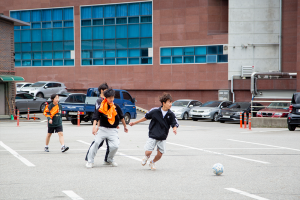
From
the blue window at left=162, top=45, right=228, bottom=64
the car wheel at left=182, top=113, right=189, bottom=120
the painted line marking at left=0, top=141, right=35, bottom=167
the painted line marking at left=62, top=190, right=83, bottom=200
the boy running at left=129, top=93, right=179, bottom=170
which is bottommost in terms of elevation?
the car wheel at left=182, top=113, right=189, bottom=120

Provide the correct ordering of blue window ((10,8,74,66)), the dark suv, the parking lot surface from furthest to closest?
blue window ((10,8,74,66)) → the dark suv → the parking lot surface

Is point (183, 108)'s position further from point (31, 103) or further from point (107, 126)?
point (107, 126)

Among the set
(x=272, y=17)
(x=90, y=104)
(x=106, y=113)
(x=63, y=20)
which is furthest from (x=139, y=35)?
(x=106, y=113)

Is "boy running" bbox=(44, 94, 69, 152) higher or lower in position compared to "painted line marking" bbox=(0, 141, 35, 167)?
higher

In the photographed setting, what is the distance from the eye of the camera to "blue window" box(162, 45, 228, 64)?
40531 mm

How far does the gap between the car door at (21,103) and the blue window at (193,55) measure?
49.5 feet

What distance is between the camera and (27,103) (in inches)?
1276

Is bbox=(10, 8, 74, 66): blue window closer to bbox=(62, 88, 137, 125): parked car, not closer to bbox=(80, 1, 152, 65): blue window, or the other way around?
bbox=(80, 1, 152, 65): blue window

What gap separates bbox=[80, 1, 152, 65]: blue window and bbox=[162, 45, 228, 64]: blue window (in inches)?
70.1

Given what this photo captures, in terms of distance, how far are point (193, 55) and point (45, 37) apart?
16.1 metres

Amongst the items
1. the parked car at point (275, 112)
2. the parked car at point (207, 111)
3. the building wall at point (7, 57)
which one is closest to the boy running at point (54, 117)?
the parked car at point (275, 112)

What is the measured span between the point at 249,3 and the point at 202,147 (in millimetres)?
29415

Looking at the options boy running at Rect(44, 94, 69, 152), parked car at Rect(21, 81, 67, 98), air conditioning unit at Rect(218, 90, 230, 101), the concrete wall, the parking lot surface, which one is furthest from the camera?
air conditioning unit at Rect(218, 90, 230, 101)

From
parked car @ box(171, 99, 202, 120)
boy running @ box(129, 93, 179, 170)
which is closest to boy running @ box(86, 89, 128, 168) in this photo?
boy running @ box(129, 93, 179, 170)
